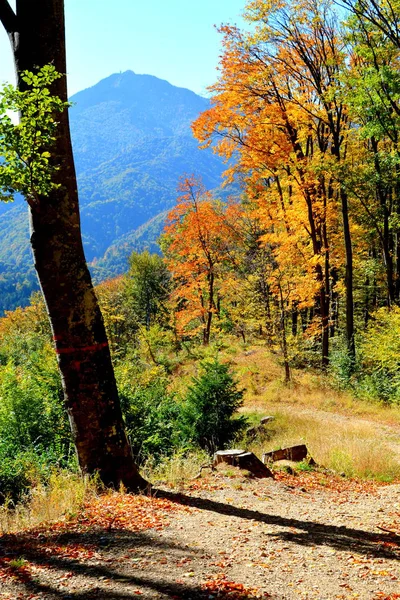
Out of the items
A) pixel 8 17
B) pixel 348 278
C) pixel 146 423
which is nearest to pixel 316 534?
pixel 146 423

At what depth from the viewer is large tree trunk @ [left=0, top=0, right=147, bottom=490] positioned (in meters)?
4.52

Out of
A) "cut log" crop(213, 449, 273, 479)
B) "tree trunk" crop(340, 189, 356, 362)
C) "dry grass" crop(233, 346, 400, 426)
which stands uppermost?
"tree trunk" crop(340, 189, 356, 362)

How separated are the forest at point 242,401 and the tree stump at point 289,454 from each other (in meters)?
0.26

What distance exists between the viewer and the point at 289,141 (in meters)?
16.4

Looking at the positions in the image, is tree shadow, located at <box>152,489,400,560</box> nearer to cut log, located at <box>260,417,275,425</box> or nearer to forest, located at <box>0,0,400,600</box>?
forest, located at <box>0,0,400,600</box>

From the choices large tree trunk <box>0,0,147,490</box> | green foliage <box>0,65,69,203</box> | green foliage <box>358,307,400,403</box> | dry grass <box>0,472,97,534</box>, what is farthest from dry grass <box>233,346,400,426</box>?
green foliage <box>0,65,69,203</box>

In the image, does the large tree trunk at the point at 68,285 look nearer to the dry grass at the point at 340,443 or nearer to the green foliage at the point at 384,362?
the dry grass at the point at 340,443

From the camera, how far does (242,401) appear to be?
10648 millimetres

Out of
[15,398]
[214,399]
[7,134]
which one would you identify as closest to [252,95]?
[214,399]

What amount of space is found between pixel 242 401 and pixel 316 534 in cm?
651

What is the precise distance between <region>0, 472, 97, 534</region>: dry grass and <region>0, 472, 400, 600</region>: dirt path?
0.79 ft

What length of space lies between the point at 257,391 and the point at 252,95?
11.1m

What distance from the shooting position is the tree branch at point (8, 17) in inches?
177

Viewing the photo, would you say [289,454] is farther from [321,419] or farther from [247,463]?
[321,419]
